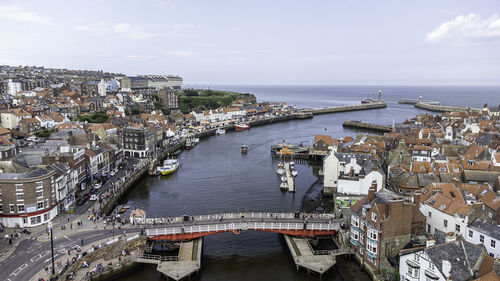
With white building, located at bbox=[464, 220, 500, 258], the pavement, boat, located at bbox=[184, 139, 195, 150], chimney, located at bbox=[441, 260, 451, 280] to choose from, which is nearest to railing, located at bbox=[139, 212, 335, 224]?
the pavement

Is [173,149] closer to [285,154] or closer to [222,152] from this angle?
[222,152]

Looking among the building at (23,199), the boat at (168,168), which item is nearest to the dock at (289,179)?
the boat at (168,168)

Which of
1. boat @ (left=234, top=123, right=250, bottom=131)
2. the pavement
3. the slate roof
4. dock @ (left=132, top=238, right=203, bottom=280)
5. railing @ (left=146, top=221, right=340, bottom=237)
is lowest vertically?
dock @ (left=132, top=238, right=203, bottom=280)

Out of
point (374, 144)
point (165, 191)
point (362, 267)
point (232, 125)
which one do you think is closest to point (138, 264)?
point (362, 267)

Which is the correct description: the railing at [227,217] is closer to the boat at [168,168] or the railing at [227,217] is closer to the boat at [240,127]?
the boat at [168,168]

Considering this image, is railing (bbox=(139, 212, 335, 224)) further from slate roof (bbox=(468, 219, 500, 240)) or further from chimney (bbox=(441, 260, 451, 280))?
chimney (bbox=(441, 260, 451, 280))

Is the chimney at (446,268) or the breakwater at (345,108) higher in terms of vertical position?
the breakwater at (345,108)
